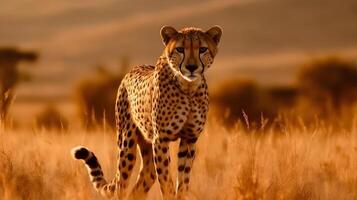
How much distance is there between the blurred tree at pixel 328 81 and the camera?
48.4 ft

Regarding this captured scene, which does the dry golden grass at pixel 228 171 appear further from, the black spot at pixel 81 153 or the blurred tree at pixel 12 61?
the blurred tree at pixel 12 61

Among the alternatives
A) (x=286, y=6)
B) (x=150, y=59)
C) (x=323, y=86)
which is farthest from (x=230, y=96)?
(x=286, y=6)

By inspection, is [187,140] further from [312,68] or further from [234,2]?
[234,2]

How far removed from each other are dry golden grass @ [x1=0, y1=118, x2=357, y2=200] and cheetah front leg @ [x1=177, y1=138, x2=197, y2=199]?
0.22 meters

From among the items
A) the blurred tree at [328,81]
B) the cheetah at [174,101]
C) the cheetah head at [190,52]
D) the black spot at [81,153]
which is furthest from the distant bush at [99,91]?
the cheetah head at [190,52]

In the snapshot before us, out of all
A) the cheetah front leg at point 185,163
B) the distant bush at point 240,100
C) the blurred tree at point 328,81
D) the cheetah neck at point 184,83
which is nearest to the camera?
the cheetah neck at point 184,83

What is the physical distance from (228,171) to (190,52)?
1.87m

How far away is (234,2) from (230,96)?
2990cm

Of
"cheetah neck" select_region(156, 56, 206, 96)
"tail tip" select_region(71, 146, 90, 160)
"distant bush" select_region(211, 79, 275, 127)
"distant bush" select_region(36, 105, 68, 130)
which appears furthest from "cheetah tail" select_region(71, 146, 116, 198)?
"distant bush" select_region(36, 105, 68, 130)

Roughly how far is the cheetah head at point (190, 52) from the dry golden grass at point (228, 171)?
0.40m

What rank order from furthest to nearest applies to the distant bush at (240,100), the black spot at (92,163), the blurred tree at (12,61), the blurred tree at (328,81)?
the blurred tree at (12,61), the blurred tree at (328,81), the distant bush at (240,100), the black spot at (92,163)

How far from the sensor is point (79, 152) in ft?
16.5

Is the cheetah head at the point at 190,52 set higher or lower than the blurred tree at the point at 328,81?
lower

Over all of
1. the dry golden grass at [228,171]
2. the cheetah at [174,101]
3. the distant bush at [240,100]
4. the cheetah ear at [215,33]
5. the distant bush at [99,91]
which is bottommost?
the dry golden grass at [228,171]
